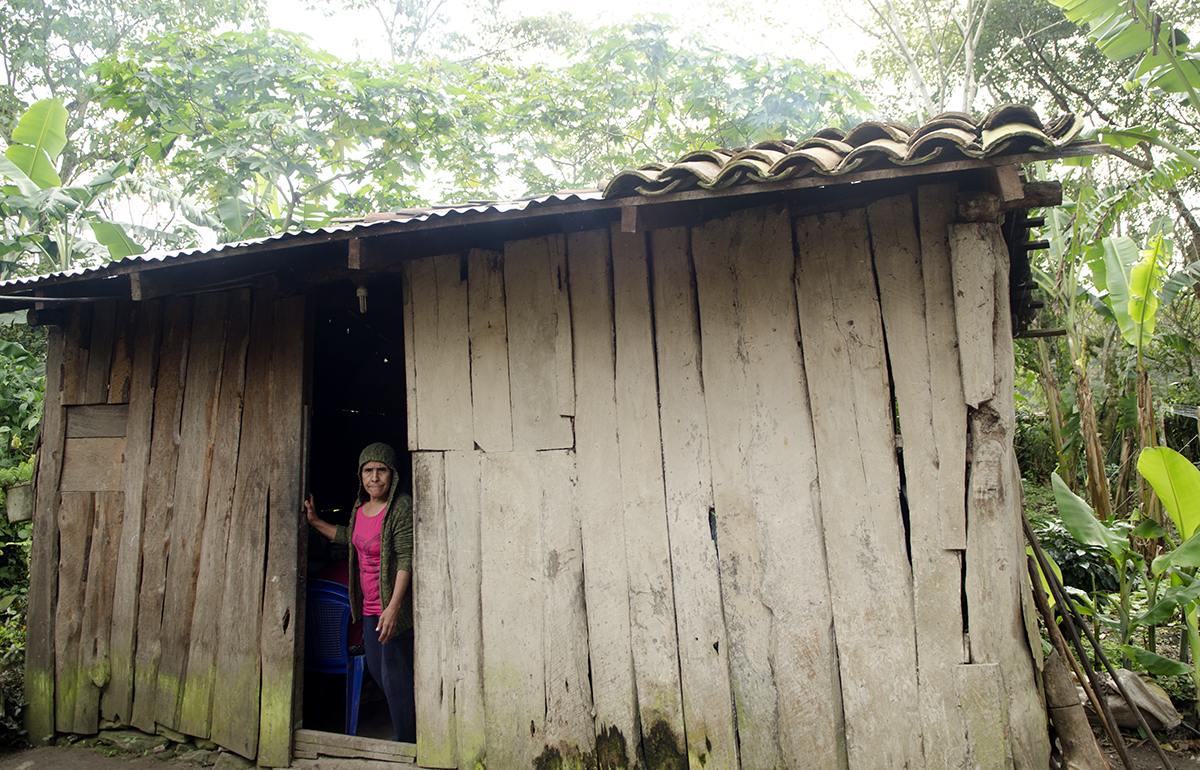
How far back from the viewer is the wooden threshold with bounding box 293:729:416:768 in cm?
330

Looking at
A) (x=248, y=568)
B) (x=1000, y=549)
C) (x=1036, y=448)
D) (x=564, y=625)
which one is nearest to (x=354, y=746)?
(x=248, y=568)

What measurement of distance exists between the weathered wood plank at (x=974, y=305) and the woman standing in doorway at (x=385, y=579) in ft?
9.42

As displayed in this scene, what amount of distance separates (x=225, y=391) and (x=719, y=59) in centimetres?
901

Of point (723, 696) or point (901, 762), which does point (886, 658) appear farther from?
point (723, 696)

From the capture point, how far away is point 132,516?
A: 399 cm

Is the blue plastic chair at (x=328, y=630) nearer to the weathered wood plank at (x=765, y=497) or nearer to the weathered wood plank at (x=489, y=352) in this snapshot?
the weathered wood plank at (x=489, y=352)

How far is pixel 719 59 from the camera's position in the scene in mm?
10039

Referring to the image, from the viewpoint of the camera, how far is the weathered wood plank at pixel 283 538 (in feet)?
11.5

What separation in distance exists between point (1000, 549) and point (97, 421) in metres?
5.19

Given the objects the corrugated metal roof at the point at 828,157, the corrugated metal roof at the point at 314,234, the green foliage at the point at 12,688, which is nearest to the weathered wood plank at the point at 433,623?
the corrugated metal roof at the point at 314,234

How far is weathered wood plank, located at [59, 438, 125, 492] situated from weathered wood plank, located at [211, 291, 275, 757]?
102cm

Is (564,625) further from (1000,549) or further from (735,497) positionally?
(1000,549)

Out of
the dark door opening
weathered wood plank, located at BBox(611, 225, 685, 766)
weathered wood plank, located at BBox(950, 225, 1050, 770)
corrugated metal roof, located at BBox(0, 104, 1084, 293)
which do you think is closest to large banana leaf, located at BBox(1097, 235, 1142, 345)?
weathered wood plank, located at BBox(950, 225, 1050, 770)

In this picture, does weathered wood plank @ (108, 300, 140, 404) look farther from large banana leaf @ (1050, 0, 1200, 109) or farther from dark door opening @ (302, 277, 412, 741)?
large banana leaf @ (1050, 0, 1200, 109)
